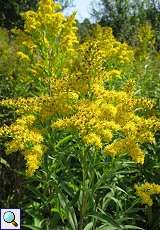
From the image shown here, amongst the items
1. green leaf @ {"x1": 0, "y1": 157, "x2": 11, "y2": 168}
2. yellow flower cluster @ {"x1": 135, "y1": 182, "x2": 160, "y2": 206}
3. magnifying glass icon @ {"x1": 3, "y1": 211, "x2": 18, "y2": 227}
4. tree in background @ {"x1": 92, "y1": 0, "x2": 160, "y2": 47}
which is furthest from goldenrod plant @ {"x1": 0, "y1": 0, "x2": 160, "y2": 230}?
tree in background @ {"x1": 92, "y1": 0, "x2": 160, "y2": 47}

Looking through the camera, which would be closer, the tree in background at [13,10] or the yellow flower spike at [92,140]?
the yellow flower spike at [92,140]

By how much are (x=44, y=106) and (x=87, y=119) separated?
43 centimetres

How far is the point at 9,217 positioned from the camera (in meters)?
3.78

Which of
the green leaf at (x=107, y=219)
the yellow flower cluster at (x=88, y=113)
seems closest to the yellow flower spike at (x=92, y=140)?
the yellow flower cluster at (x=88, y=113)

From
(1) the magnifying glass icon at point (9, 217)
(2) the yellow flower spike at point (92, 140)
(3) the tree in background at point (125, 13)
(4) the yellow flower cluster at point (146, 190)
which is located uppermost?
(3) the tree in background at point (125, 13)

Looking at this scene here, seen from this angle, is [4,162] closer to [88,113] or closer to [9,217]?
[9,217]

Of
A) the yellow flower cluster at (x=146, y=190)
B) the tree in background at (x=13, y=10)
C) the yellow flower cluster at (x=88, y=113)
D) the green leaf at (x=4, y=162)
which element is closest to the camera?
the yellow flower cluster at (x=88, y=113)

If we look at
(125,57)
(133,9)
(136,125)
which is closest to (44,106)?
(136,125)

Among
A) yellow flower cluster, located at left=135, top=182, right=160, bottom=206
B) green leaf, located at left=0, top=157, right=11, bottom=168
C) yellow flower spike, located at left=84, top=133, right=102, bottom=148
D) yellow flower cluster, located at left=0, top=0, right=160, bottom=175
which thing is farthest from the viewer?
green leaf, located at left=0, top=157, right=11, bottom=168

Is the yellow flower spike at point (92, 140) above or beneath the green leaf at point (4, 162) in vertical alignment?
above

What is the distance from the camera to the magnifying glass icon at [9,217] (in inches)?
148

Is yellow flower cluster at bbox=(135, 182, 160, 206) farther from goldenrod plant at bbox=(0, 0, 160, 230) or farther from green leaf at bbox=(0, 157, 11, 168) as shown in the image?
green leaf at bbox=(0, 157, 11, 168)

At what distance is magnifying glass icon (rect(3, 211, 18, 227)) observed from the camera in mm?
3752

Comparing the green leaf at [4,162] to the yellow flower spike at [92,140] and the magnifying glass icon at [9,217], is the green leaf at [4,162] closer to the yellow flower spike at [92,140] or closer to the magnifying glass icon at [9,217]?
the magnifying glass icon at [9,217]
